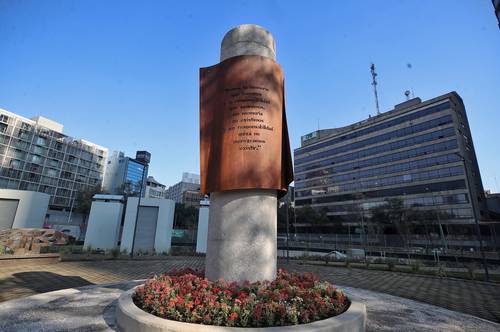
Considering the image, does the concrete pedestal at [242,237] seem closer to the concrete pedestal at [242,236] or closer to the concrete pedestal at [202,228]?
the concrete pedestal at [242,236]

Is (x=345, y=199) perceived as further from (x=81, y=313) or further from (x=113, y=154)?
(x=113, y=154)

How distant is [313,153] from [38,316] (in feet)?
298

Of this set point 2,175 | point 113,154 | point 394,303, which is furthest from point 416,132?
point 113,154

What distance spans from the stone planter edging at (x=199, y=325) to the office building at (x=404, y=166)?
51897mm

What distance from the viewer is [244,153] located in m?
6.98

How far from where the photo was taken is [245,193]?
22.2ft

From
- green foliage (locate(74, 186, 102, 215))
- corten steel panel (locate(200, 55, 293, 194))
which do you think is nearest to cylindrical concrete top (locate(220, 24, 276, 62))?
corten steel panel (locate(200, 55, 293, 194))

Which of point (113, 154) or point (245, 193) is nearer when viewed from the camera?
point (245, 193)

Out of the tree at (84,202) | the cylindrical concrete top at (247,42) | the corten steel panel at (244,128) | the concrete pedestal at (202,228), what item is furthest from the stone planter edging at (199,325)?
the tree at (84,202)

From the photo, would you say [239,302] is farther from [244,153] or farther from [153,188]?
[153,188]

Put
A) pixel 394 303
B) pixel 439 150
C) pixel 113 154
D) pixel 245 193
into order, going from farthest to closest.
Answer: pixel 113 154, pixel 439 150, pixel 394 303, pixel 245 193

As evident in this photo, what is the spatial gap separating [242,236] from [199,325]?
2.37 metres

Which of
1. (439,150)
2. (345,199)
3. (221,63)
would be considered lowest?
(221,63)

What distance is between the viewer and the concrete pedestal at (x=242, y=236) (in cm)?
637
